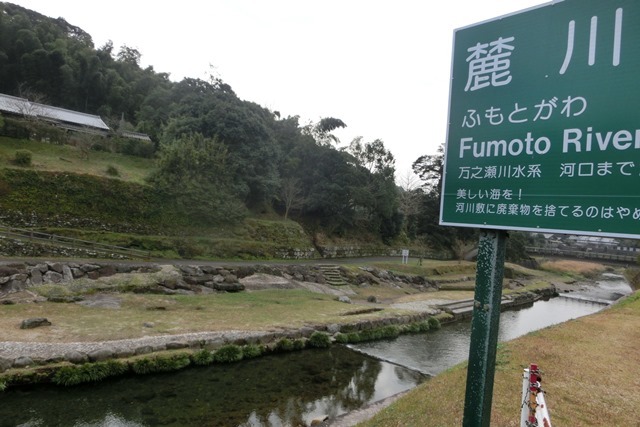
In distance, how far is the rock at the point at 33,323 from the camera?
9844 millimetres

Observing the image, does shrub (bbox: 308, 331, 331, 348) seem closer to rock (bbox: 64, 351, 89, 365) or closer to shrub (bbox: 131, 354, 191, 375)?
shrub (bbox: 131, 354, 191, 375)

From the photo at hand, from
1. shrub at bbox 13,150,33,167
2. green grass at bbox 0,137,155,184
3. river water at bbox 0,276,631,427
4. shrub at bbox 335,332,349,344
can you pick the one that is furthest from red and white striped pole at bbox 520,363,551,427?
shrub at bbox 13,150,33,167

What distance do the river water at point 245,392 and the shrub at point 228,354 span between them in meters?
0.23

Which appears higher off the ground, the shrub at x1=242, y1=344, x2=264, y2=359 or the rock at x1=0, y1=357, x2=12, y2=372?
the rock at x1=0, y1=357, x2=12, y2=372

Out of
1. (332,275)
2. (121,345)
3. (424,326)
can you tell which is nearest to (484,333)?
(121,345)

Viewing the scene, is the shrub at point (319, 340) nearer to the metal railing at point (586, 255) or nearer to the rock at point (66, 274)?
the rock at point (66, 274)

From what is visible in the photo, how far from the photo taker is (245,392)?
29.0 feet

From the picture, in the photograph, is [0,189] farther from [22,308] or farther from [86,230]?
[22,308]

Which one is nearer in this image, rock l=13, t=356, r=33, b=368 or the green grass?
rock l=13, t=356, r=33, b=368

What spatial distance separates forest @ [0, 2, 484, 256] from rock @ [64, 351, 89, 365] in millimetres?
15673

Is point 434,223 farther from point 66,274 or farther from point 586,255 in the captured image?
point 66,274

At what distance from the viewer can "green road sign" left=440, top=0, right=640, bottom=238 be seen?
99.4 inches

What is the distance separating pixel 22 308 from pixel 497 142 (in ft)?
45.7

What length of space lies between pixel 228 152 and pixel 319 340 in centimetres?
2014
